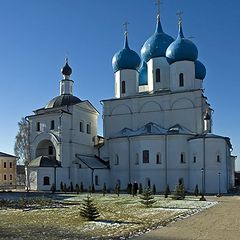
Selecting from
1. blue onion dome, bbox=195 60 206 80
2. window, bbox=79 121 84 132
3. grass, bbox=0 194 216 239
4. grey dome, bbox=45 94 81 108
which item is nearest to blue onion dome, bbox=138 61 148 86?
blue onion dome, bbox=195 60 206 80

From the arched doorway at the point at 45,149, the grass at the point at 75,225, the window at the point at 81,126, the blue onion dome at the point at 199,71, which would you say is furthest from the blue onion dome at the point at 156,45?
the grass at the point at 75,225

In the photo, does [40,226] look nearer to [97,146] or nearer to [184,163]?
[184,163]

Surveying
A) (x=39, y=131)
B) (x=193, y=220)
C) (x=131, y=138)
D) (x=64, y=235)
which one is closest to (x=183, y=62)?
(x=131, y=138)

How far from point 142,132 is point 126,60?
1085cm

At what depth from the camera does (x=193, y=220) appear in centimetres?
1608

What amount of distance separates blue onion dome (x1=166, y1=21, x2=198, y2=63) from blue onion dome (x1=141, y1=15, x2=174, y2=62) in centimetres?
226

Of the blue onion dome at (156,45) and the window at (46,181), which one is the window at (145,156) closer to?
the window at (46,181)

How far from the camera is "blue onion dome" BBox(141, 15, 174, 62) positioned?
163 feet

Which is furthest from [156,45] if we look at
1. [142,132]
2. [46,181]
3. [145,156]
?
[46,181]

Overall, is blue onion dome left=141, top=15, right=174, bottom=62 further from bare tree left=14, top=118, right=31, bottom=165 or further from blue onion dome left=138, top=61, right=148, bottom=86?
bare tree left=14, top=118, right=31, bottom=165

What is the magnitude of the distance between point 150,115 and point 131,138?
14.9ft

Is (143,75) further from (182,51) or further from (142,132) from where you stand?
(142,132)

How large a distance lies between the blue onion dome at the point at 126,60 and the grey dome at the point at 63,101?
6686mm

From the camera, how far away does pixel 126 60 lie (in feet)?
168
